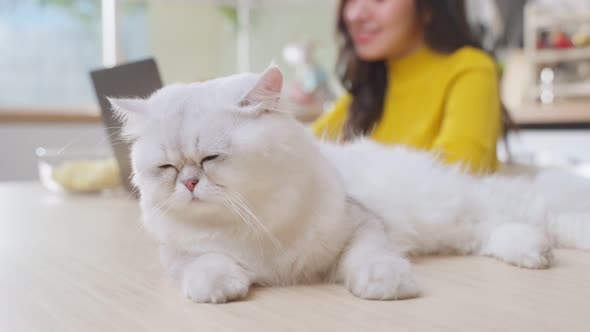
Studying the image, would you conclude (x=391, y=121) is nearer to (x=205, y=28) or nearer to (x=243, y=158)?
(x=243, y=158)

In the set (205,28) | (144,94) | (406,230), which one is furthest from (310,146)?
(205,28)

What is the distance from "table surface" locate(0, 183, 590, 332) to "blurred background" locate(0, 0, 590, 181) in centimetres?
235

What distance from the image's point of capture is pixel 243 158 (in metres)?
0.68

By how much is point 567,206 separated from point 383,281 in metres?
0.61

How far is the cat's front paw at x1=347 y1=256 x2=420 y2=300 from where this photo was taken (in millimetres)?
664

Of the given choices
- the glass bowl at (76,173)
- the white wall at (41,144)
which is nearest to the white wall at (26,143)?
the white wall at (41,144)

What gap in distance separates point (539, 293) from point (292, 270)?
32 cm

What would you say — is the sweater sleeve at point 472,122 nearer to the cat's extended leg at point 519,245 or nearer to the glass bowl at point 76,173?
the cat's extended leg at point 519,245

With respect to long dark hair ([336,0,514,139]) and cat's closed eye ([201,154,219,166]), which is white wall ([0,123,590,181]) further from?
cat's closed eye ([201,154,219,166])

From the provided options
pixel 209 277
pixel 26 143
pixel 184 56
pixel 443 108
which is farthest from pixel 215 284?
pixel 184 56

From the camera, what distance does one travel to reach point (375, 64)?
2070mm

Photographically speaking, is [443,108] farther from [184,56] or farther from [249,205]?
[184,56]

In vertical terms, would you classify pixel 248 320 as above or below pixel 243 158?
below

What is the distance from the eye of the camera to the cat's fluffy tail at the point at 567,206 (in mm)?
974
